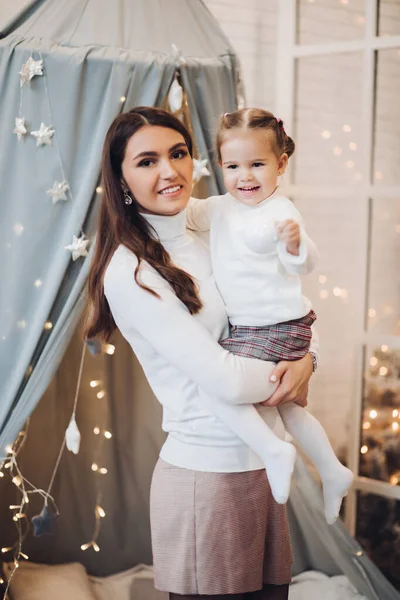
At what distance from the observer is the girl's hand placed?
151 cm

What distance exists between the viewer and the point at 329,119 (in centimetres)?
267

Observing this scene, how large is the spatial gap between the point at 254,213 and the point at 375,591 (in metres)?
1.54

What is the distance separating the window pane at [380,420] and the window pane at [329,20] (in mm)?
1101

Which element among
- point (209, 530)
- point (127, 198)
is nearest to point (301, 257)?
point (127, 198)

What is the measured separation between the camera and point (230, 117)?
1.64m

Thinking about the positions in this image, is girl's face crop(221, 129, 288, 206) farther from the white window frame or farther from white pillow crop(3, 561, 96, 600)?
white pillow crop(3, 561, 96, 600)

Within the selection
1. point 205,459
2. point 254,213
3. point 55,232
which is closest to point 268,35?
point 55,232

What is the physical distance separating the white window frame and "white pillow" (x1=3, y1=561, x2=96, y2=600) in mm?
978

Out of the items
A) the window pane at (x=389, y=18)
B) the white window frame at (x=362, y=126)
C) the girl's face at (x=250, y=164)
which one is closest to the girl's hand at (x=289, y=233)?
the girl's face at (x=250, y=164)

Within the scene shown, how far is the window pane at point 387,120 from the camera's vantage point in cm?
254

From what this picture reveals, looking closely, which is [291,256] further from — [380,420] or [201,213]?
[380,420]

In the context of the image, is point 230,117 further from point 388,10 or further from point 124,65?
point 388,10

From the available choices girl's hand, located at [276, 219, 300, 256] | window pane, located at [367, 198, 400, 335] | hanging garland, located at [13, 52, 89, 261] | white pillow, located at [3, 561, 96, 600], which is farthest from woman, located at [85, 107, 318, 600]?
window pane, located at [367, 198, 400, 335]

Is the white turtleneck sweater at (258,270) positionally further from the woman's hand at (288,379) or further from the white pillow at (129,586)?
the white pillow at (129,586)
